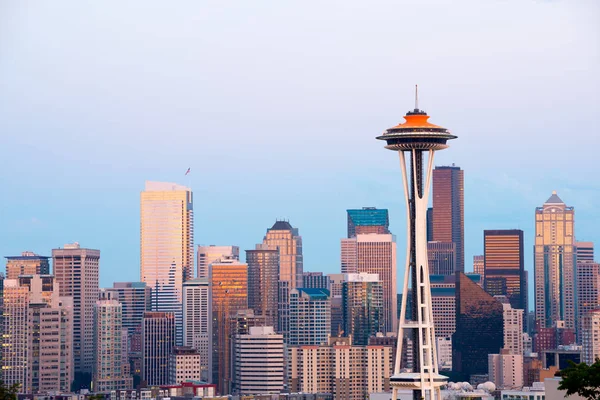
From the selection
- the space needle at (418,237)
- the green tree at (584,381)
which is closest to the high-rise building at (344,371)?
the space needle at (418,237)

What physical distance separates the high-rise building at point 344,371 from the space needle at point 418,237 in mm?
77835

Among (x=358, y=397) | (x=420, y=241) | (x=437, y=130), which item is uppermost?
(x=437, y=130)

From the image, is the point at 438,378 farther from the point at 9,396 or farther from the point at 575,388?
the point at 9,396

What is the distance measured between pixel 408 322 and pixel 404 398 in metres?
42.2

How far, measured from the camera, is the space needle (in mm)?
107062

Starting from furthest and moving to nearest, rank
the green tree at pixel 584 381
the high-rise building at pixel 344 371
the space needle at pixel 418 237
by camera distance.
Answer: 1. the high-rise building at pixel 344 371
2. the space needle at pixel 418 237
3. the green tree at pixel 584 381

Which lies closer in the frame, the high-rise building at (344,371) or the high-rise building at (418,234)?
the high-rise building at (418,234)

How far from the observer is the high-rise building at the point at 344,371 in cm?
19112

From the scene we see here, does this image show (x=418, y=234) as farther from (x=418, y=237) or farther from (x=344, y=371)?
(x=344, y=371)

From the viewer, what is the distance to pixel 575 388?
60750mm

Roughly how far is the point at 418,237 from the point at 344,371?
89.2 meters

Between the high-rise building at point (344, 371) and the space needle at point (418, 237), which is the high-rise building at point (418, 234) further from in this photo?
the high-rise building at point (344, 371)

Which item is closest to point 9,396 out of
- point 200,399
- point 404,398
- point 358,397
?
point 404,398

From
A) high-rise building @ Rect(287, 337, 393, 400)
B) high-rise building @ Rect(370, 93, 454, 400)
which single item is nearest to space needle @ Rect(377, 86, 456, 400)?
high-rise building @ Rect(370, 93, 454, 400)
